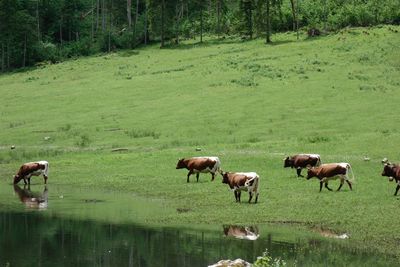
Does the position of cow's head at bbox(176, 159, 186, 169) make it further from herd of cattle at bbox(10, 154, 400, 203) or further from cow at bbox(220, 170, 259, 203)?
cow at bbox(220, 170, 259, 203)

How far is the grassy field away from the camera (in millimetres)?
24219

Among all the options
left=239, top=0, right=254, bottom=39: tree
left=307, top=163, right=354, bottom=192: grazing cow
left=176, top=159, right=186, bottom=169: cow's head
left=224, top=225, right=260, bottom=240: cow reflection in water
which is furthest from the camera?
left=239, top=0, right=254, bottom=39: tree

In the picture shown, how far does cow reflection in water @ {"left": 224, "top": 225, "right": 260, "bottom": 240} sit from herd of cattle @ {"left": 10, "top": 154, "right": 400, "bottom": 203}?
3827 millimetres

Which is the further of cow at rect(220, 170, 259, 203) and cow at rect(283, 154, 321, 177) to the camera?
cow at rect(283, 154, 321, 177)

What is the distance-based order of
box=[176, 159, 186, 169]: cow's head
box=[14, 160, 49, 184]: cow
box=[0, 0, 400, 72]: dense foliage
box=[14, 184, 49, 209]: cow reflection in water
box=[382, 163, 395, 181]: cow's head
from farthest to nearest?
box=[0, 0, 400, 72]: dense foliage < box=[14, 160, 49, 184]: cow < box=[176, 159, 186, 169]: cow's head < box=[382, 163, 395, 181]: cow's head < box=[14, 184, 49, 209]: cow reflection in water

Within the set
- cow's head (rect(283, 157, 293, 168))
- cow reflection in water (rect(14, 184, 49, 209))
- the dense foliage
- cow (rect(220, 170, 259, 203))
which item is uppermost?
the dense foliage

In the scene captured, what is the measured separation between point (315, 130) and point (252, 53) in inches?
1134

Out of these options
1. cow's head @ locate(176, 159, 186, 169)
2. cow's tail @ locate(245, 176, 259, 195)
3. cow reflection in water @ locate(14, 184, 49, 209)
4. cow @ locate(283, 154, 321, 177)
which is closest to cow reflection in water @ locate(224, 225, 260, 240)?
cow's tail @ locate(245, 176, 259, 195)

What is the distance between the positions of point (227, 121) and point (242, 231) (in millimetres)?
27293

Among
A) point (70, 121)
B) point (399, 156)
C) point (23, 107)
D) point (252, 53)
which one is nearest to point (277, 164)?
point (399, 156)

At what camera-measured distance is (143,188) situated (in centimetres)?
2934

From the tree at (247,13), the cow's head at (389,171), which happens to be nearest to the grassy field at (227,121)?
the cow's head at (389,171)

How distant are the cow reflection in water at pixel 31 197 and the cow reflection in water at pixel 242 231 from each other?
8.16m

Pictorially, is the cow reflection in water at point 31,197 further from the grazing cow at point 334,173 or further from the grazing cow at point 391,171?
the grazing cow at point 391,171
